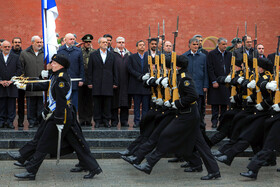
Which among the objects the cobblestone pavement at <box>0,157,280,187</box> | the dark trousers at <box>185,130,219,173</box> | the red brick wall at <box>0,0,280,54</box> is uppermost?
the red brick wall at <box>0,0,280,54</box>

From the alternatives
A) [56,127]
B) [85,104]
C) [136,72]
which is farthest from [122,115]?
[56,127]

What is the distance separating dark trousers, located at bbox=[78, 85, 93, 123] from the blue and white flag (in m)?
2.46

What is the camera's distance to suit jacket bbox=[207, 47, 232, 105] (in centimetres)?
1195

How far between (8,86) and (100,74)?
75.6 inches

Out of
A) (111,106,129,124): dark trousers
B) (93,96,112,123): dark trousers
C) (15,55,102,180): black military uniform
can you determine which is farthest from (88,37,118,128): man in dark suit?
(15,55,102,180): black military uniform

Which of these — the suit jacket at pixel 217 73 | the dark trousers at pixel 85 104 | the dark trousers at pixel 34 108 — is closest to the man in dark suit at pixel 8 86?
the dark trousers at pixel 34 108

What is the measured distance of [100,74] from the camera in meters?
11.8

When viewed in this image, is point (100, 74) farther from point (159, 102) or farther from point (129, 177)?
point (129, 177)

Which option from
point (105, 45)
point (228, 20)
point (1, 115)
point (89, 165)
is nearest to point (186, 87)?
point (89, 165)

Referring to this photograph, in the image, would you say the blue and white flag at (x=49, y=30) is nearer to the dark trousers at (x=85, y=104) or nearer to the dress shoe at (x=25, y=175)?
the dress shoe at (x=25, y=175)

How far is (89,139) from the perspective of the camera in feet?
35.4

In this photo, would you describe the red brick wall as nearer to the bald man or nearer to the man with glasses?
the man with glasses

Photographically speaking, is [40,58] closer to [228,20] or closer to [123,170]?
[123,170]

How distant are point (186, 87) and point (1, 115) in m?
4.82
